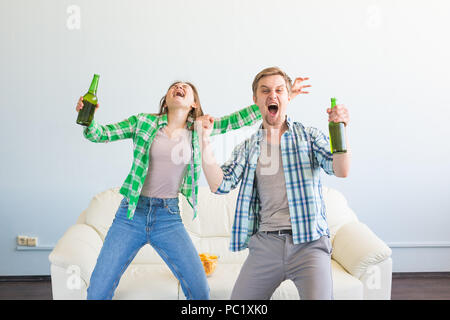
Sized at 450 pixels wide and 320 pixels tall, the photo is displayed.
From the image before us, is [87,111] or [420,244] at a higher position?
[87,111]

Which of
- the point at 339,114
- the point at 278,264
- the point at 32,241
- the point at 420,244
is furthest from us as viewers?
the point at 420,244

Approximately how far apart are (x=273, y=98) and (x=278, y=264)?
67 cm

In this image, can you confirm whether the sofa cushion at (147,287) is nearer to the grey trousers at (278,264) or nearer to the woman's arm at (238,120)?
the grey trousers at (278,264)

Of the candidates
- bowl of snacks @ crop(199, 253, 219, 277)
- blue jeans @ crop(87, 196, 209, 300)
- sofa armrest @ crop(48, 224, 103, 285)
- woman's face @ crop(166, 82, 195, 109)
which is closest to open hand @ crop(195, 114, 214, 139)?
woman's face @ crop(166, 82, 195, 109)

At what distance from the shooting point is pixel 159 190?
6.13 ft

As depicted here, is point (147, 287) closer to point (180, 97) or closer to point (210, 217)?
point (210, 217)

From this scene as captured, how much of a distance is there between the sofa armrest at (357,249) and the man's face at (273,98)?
3.50 feet

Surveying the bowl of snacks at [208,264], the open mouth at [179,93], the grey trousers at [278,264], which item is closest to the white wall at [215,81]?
the bowl of snacks at [208,264]

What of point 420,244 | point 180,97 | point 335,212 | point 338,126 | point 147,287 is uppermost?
point 180,97

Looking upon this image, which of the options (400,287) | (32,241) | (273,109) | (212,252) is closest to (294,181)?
(273,109)

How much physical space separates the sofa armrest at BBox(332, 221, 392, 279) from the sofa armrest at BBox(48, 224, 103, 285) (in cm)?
149

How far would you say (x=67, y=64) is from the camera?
10.4ft

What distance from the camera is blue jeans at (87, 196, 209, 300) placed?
177 centimetres

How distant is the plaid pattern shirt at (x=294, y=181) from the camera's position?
5.12 feet
